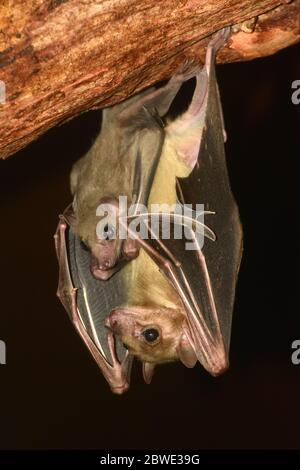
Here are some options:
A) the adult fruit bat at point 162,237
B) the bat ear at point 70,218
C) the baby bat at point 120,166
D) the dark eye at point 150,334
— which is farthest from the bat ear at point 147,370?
the bat ear at point 70,218

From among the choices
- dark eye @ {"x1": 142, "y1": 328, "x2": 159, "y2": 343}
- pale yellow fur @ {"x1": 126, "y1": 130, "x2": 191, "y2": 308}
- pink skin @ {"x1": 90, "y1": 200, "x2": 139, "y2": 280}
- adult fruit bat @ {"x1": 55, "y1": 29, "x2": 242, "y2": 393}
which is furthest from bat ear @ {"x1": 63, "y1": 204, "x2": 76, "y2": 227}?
dark eye @ {"x1": 142, "y1": 328, "x2": 159, "y2": 343}

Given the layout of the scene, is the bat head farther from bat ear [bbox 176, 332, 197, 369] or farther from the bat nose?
the bat nose

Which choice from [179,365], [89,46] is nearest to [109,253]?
[89,46]

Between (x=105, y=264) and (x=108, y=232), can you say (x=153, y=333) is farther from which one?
(x=108, y=232)

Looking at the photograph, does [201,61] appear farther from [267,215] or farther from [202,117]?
[267,215]

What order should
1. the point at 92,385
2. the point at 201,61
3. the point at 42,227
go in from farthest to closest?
the point at 92,385 < the point at 42,227 < the point at 201,61

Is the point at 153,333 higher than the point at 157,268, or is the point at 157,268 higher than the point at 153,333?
the point at 157,268

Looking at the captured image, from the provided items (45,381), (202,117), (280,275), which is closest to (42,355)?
(45,381)

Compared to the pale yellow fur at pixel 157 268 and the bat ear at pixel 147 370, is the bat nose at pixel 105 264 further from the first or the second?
the bat ear at pixel 147 370
